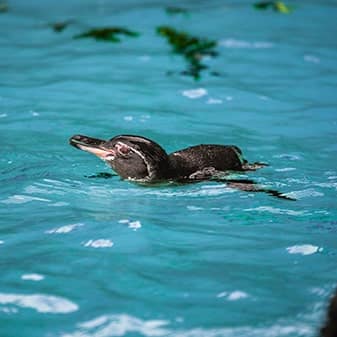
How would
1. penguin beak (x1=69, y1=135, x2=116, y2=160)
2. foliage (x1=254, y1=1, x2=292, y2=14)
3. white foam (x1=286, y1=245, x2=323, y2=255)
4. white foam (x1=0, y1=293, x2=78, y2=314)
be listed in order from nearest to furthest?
white foam (x1=0, y1=293, x2=78, y2=314), white foam (x1=286, y1=245, x2=323, y2=255), penguin beak (x1=69, y1=135, x2=116, y2=160), foliage (x1=254, y1=1, x2=292, y2=14)

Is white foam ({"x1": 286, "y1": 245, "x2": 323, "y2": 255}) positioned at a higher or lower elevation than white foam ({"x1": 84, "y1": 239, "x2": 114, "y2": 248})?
lower

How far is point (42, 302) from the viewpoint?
381 cm

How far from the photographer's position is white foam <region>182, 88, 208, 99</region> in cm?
827

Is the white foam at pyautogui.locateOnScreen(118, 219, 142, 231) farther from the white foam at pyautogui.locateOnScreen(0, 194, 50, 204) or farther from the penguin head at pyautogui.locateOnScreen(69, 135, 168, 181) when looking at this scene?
the white foam at pyautogui.locateOnScreen(0, 194, 50, 204)

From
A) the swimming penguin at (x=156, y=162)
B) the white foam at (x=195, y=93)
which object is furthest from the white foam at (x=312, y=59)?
the swimming penguin at (x=156, y=162)

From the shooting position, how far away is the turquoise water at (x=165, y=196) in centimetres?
377

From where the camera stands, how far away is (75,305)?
3777 mm

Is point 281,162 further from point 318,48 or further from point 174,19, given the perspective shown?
point 174,19

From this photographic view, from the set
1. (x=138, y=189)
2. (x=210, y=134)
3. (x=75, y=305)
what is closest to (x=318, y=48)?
(x=210, y=134)

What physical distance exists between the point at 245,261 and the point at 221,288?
0.40 m

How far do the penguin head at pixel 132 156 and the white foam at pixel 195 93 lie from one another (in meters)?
2.86

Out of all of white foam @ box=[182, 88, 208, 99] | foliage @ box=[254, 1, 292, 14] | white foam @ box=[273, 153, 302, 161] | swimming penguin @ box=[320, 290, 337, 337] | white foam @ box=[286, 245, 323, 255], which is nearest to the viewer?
swimming penguin @ box=[320, 290, 337, 337]

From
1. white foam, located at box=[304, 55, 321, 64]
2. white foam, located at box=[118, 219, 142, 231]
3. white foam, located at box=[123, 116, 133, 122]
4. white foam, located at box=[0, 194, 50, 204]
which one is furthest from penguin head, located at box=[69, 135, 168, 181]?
white foam, located at box=[304, 55, 321, 64]

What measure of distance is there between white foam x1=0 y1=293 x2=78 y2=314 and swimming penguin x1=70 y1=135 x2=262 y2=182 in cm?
170
